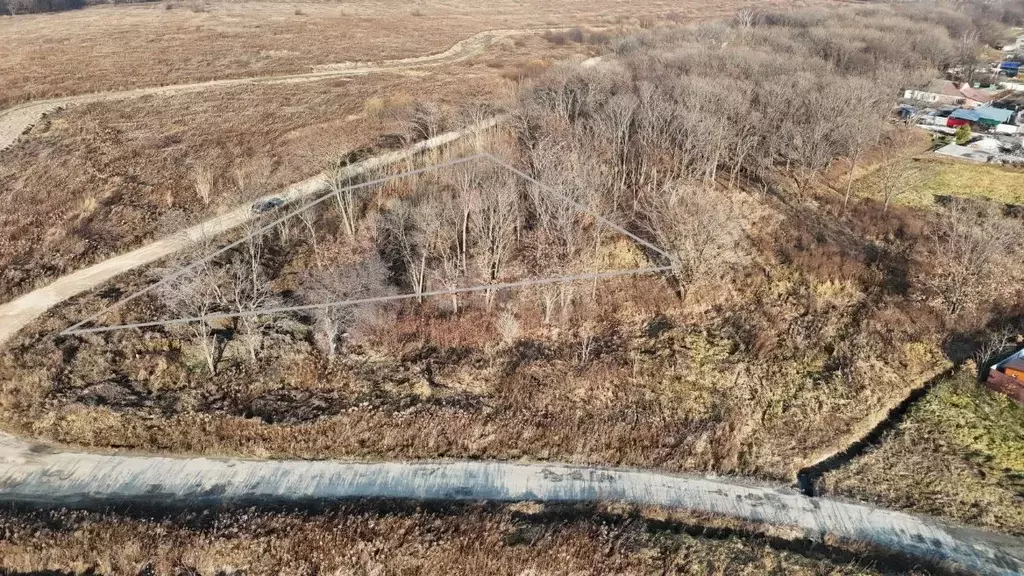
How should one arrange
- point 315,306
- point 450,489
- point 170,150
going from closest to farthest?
1. point 315,306
2. point 450,489
3. point 170,150

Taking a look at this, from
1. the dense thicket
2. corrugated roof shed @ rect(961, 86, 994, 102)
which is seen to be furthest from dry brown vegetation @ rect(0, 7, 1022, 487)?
the dense thicket

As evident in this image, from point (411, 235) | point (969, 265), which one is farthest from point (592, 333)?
point (969, 265)

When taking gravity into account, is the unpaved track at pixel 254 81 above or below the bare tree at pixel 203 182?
above

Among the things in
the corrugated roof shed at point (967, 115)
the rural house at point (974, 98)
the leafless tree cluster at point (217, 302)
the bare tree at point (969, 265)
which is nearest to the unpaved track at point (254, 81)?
the leafless tree cluster at point (217, 302)

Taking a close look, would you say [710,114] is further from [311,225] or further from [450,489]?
[450,489]

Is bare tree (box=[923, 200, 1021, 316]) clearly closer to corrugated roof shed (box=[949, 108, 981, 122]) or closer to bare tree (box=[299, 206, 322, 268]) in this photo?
bare tree (box=[299, 206, 322, 268])

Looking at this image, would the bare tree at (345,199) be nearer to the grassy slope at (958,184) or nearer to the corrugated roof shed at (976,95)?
the grassy slope at (958,184)

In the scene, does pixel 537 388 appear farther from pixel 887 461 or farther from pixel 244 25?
pixel 244 25
